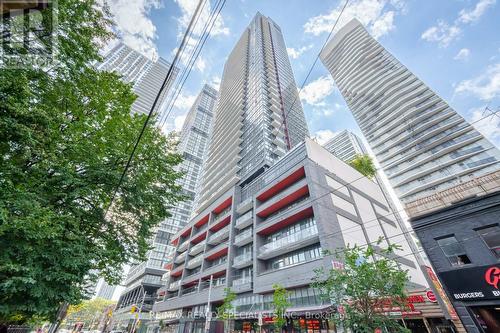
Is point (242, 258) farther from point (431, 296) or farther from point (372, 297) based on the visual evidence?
point (372, 297)

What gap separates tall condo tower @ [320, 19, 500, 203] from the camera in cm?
4009

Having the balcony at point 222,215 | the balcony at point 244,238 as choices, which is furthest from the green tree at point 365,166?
the balcony at point 222,215

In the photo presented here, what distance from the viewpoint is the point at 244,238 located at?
96.1 ft

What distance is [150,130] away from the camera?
37.3ft

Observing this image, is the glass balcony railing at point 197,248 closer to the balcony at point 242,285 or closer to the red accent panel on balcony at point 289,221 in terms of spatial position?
the balcony at point 242,285

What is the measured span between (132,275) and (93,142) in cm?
8125

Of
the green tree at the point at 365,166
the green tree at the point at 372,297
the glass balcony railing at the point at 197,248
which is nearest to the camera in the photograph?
the green tree at the point at 372,297

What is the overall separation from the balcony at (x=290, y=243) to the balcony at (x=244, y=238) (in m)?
3.40

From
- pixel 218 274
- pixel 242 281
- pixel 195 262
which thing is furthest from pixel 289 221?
pixel 195 262

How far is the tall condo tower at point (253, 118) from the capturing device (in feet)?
149

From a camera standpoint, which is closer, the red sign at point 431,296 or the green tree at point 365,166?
the red sign at point 431,296

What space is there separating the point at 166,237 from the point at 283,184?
55740 mm

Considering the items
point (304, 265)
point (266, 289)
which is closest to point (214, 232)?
point (266, 289)

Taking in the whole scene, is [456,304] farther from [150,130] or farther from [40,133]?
[40,133]
